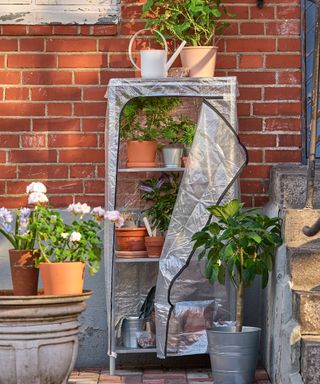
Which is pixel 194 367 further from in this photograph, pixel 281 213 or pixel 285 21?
pixel 285 21

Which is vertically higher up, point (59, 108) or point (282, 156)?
point (59, 108)

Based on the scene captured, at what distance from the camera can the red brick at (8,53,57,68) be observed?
19.7 feet

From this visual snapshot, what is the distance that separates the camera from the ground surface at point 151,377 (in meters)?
5.48

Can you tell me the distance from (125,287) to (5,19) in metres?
1.61

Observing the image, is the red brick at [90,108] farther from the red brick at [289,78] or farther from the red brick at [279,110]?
the red brick at [289,78]

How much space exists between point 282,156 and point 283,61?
20.6 inches

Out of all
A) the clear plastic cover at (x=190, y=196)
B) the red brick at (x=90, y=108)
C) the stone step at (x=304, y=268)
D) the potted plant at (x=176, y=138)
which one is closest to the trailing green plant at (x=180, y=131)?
the potted plant at (x=176, y=138)

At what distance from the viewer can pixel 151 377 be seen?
18.4 feet

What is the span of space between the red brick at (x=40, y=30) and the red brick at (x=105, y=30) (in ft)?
0.81

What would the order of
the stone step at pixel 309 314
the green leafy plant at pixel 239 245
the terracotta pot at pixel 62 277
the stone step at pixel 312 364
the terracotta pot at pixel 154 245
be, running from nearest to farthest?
the stone step at pixel 312 364, the stone step at pixel 309 314, the terracotta pot at pixel 62 277, the green leafy plant at pixel 239 245, the terracotta pot at pixel 154 245

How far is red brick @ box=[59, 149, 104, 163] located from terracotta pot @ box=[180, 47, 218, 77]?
710mm

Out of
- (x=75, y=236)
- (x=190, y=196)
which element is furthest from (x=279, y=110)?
(x=75, y=236)

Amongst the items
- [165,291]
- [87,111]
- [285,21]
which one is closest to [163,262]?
[165,291]

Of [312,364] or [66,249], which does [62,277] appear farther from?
[312,364]
